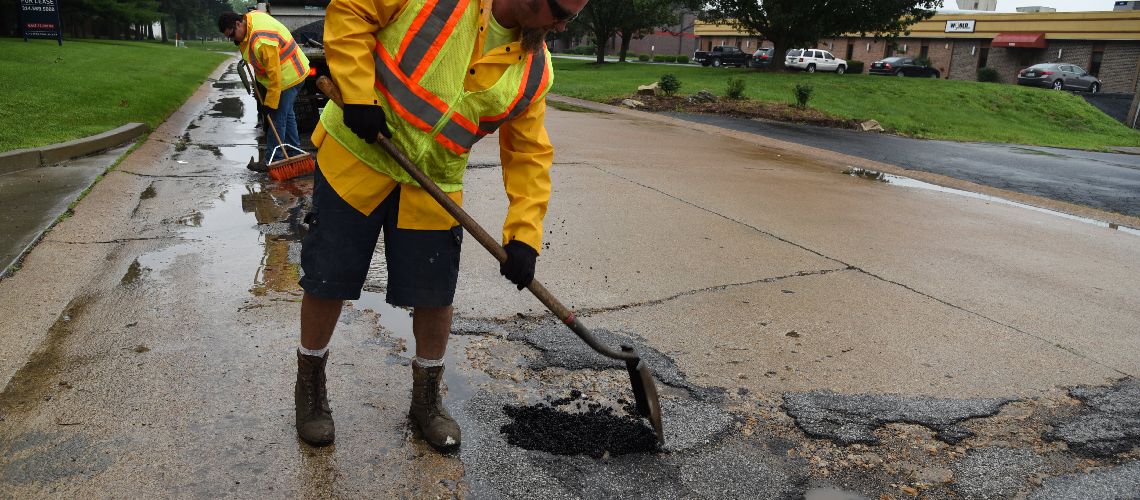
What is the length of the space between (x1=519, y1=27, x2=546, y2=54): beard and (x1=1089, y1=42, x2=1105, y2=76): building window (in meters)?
45.9

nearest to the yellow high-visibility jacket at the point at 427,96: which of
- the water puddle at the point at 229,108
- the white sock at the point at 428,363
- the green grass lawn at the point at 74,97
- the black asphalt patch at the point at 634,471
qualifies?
the white sock at the point at 428,363

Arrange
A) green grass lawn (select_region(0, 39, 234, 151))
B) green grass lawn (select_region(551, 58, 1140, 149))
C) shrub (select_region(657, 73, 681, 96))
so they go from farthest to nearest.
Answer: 1. shrub (select_region(657, 73, 681, 96))
2. green grass lawn (select_region(551, 58, 1140, 149))
3. green grass lawn (select_region(0, 39, 234, 151))

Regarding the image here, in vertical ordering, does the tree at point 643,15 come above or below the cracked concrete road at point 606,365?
above

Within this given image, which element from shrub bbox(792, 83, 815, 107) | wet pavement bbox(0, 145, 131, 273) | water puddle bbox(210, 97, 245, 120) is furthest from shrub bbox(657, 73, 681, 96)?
wet pavement bbox(0, 145, 131, 273)

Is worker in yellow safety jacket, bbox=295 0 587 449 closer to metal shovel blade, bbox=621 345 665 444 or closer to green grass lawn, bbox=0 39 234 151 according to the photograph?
metal shovel blade, bbox=621 345 665 444

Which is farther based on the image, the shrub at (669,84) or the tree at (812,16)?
the tree at (812,16)

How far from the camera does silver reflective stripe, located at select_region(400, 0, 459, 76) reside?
2.23 metres

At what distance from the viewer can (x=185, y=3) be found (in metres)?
61.8

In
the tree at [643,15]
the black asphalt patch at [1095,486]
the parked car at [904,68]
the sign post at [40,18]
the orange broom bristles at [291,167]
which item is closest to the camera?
the black asphalt patch at [1095,486]

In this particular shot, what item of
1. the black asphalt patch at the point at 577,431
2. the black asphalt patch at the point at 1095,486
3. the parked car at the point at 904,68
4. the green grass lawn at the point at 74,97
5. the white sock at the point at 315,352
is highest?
the parked car at the point at 904,68

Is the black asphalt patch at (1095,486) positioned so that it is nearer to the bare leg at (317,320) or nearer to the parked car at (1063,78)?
the bare leg at (317,320)

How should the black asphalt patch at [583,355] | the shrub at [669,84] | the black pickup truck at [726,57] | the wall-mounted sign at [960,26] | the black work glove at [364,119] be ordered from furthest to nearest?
1. the wall-mounted sign at [960,26]
2. the black pickup truck at [726,57]
3. the shrub at [669,84]
4. the black asphalt patch at [583,355]
5. the black work glove at [364,119]

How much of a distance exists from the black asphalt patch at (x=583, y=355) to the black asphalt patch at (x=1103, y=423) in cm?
135

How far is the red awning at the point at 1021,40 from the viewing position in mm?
39969
